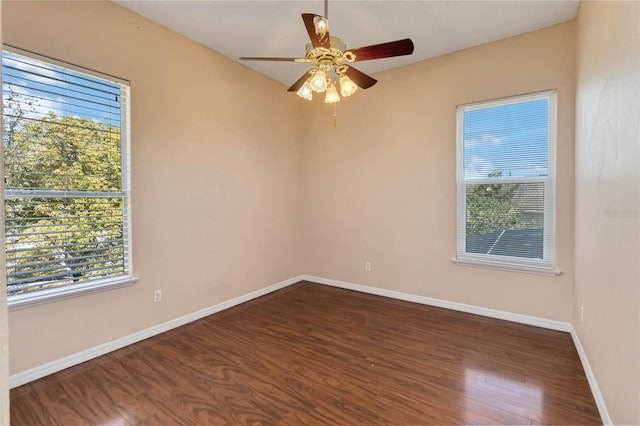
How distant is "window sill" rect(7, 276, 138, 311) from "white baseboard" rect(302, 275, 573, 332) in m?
2.64

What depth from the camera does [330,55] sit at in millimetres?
2170

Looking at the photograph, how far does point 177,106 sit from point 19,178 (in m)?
1.41

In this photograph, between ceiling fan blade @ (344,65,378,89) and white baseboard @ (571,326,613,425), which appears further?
ceiling fan blade @ (344,65,378,89)

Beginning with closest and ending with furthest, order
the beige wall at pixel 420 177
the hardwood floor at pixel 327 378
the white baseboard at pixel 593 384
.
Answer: the white baseboard at pixel 593 384 → the hardwood floor at pixel 327 378 → the beige wall at pixel 420 177

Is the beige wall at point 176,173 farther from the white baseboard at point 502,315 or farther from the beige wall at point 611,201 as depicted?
the beige wall at point 611,201

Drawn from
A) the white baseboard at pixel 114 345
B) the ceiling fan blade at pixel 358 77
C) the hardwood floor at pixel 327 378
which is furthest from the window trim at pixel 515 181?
the white baseboard at pixel 114 345

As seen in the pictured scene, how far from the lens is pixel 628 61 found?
151cm

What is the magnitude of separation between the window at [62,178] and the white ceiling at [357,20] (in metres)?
0.90

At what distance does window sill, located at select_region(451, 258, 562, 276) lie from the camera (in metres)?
3.05

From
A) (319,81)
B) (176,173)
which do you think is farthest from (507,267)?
(176,173)

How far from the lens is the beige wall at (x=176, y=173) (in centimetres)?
237

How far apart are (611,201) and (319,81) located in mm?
→ 1898

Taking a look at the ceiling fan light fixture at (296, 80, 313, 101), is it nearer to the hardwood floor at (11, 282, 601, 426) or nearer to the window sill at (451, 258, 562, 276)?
the hardwood floor at (11, 282, 601, 426)

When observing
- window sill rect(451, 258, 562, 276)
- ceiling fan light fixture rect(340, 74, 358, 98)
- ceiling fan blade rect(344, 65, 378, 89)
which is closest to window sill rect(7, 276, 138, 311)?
ceiling fan light fixture rect(340, 74, 358, 98)
